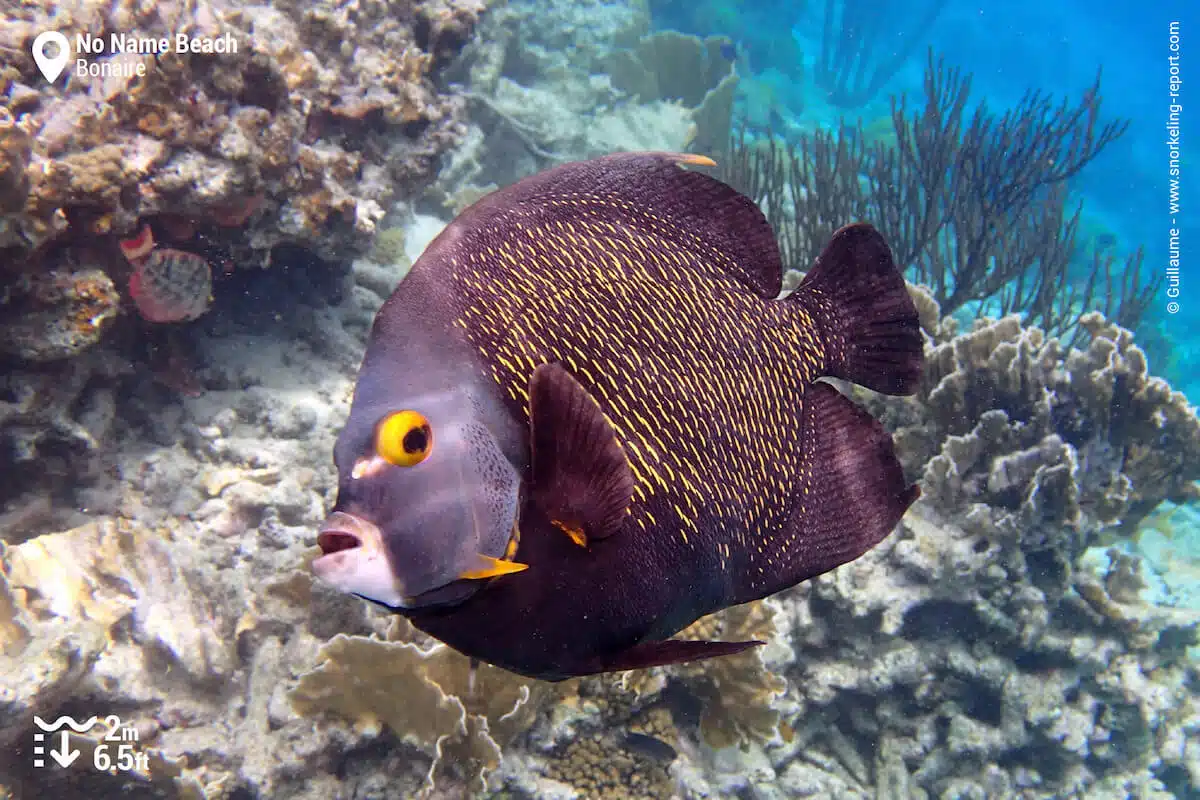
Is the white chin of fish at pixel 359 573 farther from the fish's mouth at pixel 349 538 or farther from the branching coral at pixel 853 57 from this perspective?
the branching coral at pixel 853 57

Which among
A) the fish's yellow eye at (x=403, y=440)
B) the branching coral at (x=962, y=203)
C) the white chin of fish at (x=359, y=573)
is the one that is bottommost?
the white chin of fish at (x=359, y=573)

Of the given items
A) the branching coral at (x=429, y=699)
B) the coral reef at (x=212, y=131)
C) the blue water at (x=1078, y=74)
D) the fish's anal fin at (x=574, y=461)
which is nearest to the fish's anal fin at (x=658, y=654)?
the fish's anal fin at (x=574, y=461)

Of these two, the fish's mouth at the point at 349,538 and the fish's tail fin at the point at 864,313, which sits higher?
the fish's tail fin at the point at 864,313

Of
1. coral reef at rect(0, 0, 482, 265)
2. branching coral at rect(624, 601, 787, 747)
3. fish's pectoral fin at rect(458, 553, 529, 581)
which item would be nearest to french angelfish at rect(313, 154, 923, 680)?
fish's pectoral fin at rect(458, 553, 529, 581)

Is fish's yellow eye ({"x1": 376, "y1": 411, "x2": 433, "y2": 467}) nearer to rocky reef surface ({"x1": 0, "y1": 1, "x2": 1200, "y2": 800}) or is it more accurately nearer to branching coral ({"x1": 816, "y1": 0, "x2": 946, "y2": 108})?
rocky reef surface ({"x1": 0, "y1": 1, "x2": 1200, "y2": 800})

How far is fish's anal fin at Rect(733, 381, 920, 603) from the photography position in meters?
1.20

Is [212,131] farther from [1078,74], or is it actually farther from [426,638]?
[1078,74]

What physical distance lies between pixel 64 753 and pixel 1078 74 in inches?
1776

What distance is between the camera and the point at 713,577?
105cm

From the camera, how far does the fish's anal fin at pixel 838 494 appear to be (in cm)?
120

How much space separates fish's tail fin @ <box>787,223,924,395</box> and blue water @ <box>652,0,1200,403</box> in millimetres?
7921

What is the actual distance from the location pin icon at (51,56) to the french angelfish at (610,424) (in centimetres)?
366

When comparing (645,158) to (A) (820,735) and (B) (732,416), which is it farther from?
(A) (820,735)

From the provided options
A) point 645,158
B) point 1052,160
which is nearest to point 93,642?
point 645,158
